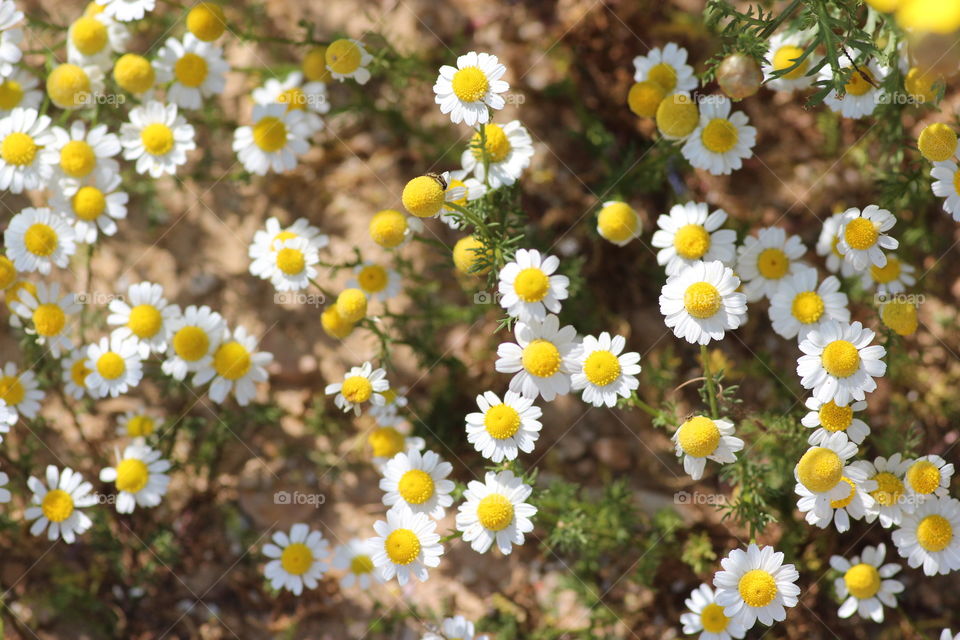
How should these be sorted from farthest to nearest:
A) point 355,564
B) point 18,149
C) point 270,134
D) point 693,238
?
point 355,564
point 270,134
point 18,149
point 693,238

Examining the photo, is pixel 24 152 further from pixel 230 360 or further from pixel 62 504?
pixel 62 504

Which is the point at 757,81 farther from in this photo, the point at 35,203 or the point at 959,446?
the point at 35,203

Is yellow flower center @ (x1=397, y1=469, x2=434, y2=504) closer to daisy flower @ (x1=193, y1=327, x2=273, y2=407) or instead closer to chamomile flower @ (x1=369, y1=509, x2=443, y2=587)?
chamomile flower @ (x1=369, y1=509, x2=443, y2=587)

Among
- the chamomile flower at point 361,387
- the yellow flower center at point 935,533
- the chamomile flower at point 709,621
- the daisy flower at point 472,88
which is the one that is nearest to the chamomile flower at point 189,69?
the daisy flower at point 472,88

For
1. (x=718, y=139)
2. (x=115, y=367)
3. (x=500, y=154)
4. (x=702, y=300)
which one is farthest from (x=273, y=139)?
(x=702, y=300)

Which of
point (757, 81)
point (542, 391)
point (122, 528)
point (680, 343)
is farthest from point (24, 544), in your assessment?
point (757, 81)
